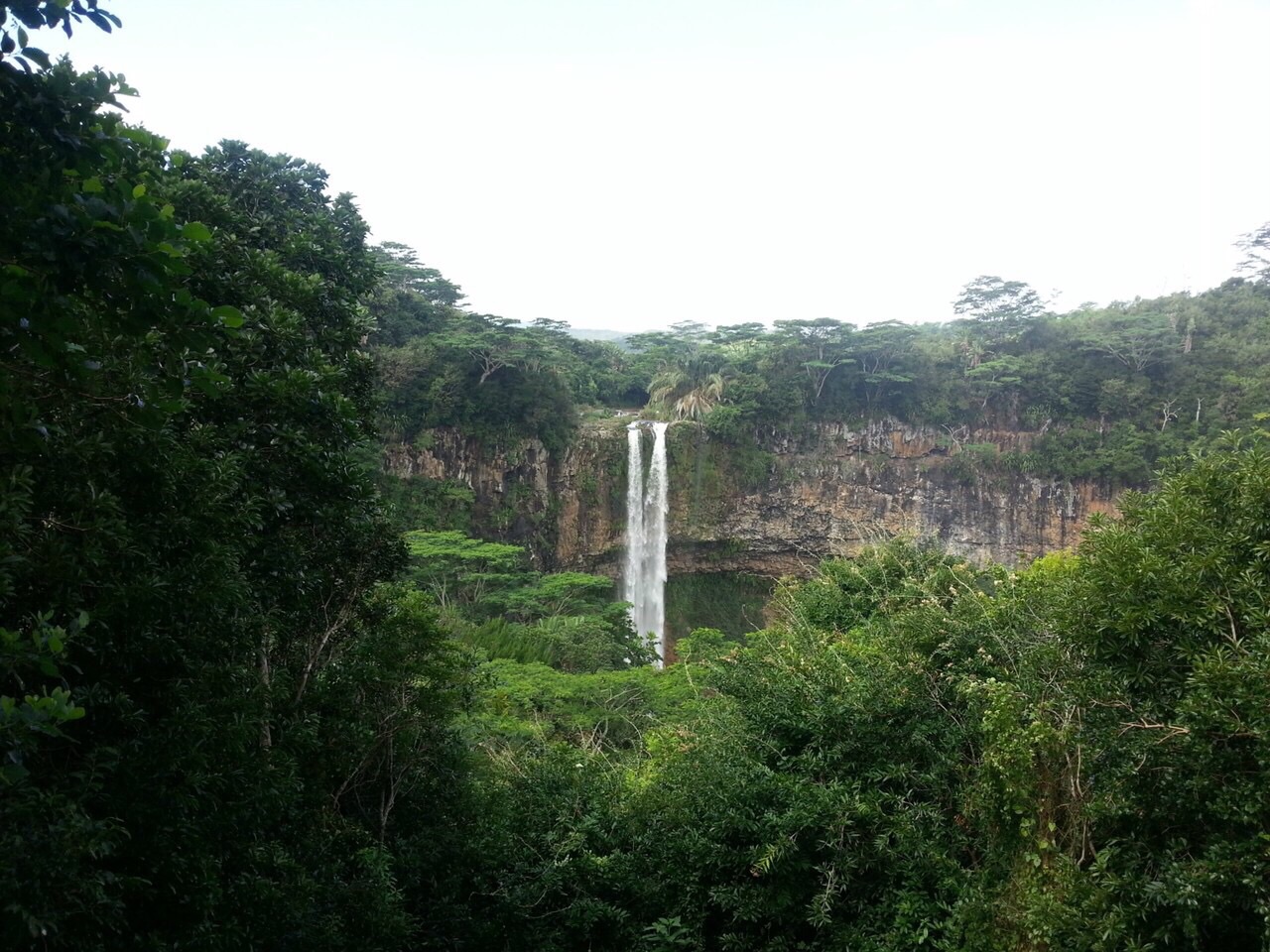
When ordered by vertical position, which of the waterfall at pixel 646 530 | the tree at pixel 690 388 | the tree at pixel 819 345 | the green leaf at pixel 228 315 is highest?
the tree at pixel 819 345

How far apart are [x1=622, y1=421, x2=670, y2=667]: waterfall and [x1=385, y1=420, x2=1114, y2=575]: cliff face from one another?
0.36m

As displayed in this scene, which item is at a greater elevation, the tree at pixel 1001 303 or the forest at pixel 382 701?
the tree at pixel 1001 303

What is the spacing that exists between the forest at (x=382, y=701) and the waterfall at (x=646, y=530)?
14.7 metres

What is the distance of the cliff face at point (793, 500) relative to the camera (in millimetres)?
24641

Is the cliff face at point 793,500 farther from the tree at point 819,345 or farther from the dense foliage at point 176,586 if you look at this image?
the dense foliage at point 176,586

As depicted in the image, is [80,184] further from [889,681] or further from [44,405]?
[889,681]

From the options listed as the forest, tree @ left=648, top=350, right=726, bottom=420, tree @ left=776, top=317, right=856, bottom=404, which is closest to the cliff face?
tree @ left=648, top=350, right=726, bottom=420

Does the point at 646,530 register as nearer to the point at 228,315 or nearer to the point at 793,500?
the point at 793,500

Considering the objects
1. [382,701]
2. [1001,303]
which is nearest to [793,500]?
[1001,303]

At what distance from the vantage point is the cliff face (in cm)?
2464

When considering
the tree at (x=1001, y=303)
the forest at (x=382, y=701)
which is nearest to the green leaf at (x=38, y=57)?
the forest at (x=382, y=701)

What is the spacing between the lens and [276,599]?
15.9 ft

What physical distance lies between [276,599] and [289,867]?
1.61 metres

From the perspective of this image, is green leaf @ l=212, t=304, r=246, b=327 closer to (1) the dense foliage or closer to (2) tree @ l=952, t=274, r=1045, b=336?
(1) the dense foliage
